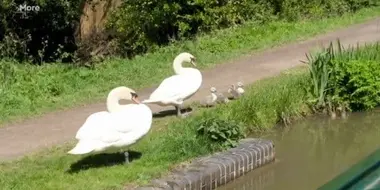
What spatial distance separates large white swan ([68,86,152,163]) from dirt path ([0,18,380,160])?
1277mm

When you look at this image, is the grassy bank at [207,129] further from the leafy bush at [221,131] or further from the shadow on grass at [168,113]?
the shadow on grass at [168,113]

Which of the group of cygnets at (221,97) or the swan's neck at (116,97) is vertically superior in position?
the swan's neck at (116,97)

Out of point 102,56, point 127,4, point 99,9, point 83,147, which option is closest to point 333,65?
point 83,147

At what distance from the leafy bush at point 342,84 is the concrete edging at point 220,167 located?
2.33m

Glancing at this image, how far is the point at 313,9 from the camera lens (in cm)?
1894

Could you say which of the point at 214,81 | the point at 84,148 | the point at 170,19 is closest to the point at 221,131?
the point at 84,148

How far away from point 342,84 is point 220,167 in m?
3.68

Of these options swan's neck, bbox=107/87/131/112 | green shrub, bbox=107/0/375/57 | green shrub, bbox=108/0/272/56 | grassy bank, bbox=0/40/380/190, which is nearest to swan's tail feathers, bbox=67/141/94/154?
grassy bank, bbox=0/40/380/190

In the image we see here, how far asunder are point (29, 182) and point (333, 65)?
4.92m

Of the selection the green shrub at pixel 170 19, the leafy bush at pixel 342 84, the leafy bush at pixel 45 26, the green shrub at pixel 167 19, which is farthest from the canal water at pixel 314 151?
the leafy bush at pixel 45 26

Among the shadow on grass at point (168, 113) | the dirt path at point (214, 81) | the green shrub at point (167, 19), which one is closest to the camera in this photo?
the dirt path at point (214, 81)

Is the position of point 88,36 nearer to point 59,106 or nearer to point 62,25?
point 62,25

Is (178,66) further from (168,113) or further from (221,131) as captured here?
(221,131)

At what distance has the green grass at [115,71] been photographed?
9.49 m
